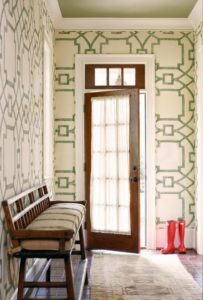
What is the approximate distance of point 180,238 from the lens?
482cm

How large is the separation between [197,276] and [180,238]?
0.95m

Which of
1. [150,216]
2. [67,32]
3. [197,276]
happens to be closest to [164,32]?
[67,32]

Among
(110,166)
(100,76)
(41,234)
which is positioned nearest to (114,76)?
(100,76)

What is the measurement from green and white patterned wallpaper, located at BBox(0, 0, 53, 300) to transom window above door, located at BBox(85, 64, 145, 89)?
4.04 ft

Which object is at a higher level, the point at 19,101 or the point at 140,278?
the point at 19,101

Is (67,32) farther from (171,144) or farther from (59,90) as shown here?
(171,144)

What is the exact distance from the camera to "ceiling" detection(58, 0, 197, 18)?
4.38m

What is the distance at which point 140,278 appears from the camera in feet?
12.5

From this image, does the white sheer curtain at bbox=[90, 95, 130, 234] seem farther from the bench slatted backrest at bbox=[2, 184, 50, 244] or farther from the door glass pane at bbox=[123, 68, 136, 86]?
the bench slatted backrest at bbox=[2, 184, 50, 244]

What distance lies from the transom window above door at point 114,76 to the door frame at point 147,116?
0.17ft

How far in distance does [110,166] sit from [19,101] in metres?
2.25

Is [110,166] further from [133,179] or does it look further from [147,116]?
[147,116]

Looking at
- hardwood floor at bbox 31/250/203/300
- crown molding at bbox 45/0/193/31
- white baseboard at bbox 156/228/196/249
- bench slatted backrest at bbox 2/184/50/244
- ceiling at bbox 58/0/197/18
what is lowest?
hardwood floor at bbox 31/250/203/300

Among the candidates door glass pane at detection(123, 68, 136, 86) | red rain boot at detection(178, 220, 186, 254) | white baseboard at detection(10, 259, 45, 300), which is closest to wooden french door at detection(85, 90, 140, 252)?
door glass pane at detection(123, 68, 136, 86)
